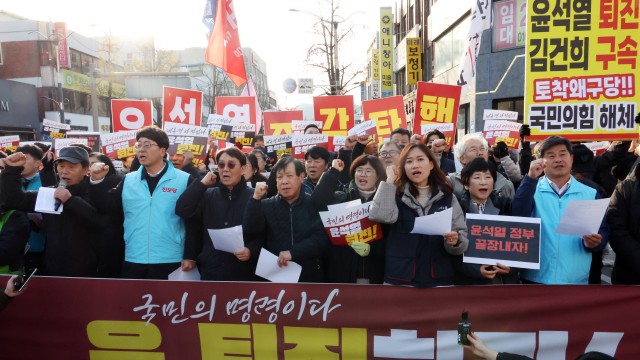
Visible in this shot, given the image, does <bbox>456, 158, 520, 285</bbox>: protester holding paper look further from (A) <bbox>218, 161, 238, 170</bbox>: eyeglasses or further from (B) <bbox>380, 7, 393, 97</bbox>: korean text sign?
(B) <bbox>380, 7, 393, 97</bbox>: korean text sign

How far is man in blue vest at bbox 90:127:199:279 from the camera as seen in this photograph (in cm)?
373

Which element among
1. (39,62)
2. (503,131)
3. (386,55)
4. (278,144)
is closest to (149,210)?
(278,144)

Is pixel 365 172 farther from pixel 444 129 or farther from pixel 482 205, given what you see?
pixel 444 129

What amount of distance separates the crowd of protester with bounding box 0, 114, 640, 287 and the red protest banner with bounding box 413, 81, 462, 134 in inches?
132

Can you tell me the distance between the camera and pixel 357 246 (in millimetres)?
3381

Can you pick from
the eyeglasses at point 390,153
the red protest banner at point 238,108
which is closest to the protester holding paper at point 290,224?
the eyeglasses at point 390,153

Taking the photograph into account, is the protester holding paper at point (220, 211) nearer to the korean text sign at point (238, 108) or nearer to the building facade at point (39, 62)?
the korean text sign at point (238, 108)

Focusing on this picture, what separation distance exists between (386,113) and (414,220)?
15.8ft

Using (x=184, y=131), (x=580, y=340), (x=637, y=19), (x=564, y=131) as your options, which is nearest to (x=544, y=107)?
(x=564, y=131)

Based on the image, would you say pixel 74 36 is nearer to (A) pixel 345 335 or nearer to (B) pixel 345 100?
(B) pixel 345 100

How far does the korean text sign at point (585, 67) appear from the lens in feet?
17.6

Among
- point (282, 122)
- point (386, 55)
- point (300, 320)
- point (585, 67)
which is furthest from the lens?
point (386, 55)

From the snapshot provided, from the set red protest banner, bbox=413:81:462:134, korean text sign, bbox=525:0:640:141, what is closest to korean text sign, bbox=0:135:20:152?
red protest banner, bbox=413:81:462:134

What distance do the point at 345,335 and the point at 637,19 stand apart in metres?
5.04
